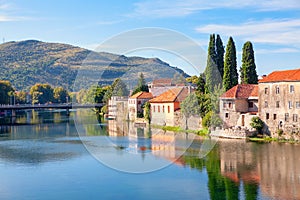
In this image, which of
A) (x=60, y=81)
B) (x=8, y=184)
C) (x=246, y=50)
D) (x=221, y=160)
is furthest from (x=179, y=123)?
(x=60, y=81)

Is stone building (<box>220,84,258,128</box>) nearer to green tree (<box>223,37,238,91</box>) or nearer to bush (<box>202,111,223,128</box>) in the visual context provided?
bush (<box>202,111,223,128</box>)

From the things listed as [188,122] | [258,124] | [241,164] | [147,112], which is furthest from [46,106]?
[241,164]

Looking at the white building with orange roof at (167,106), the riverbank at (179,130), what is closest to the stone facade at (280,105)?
the riverbank at (179,130)

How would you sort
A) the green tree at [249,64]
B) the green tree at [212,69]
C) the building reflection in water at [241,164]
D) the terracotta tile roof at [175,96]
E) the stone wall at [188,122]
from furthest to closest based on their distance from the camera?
the terracotta tile roof at [175,96], the green tree at [212,69], the green tree at [249,64], the stone wall at [188,122], the building reflection in water at [241,164]

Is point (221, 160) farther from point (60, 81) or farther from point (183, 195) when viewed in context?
point (60, 81)

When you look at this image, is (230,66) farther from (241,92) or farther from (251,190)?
(251,190)

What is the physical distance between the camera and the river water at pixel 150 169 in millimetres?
18906

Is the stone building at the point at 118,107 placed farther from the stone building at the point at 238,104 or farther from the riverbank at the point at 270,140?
the riverbank at the point at 270,140

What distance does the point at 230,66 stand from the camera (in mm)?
40906

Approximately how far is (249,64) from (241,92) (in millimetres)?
4585

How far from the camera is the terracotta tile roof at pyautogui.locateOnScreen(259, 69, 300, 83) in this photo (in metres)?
32.6

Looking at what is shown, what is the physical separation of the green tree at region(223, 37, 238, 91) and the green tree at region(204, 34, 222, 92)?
1449 mm

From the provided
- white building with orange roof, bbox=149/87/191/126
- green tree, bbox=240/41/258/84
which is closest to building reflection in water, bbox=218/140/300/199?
green tree, bbox=240/41/258/84

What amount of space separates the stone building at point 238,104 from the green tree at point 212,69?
4164mm
